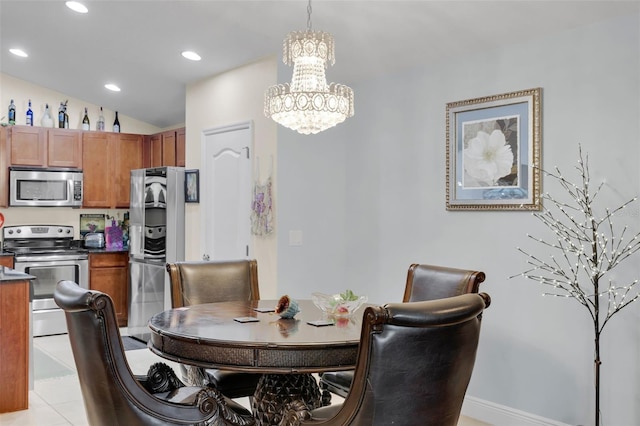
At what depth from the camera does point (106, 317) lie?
81.3 inches

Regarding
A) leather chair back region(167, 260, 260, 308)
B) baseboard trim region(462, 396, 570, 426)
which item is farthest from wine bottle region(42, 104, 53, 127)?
baseboard trim region(462, 396, 570, 426)

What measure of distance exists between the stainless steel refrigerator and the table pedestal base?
3.03m

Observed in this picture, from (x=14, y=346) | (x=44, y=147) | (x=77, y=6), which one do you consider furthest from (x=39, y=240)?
(x=77, y=6)

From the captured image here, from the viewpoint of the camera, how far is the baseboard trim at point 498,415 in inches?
139

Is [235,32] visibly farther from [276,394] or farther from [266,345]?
[266,345]

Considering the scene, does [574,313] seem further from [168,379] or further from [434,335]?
[168,379]

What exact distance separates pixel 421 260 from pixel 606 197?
1357 mm

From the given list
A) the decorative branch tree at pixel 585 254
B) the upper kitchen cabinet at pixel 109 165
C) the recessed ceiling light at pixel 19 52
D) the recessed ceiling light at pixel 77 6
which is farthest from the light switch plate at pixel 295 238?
the recessed ceiling light at pixel 19 52

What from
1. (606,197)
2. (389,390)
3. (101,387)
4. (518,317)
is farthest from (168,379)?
(606,197)

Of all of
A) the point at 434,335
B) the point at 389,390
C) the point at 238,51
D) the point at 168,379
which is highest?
the point at 238,51

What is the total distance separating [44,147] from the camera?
6.48 metres

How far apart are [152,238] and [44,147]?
181 cm

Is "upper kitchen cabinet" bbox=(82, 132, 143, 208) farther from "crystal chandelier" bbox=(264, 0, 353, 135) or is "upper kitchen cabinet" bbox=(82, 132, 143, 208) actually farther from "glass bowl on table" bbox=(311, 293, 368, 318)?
"glass bowl on table" bbox=(311, 293, 368, 318)

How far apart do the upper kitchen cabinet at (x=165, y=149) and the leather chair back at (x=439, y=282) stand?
363cm
